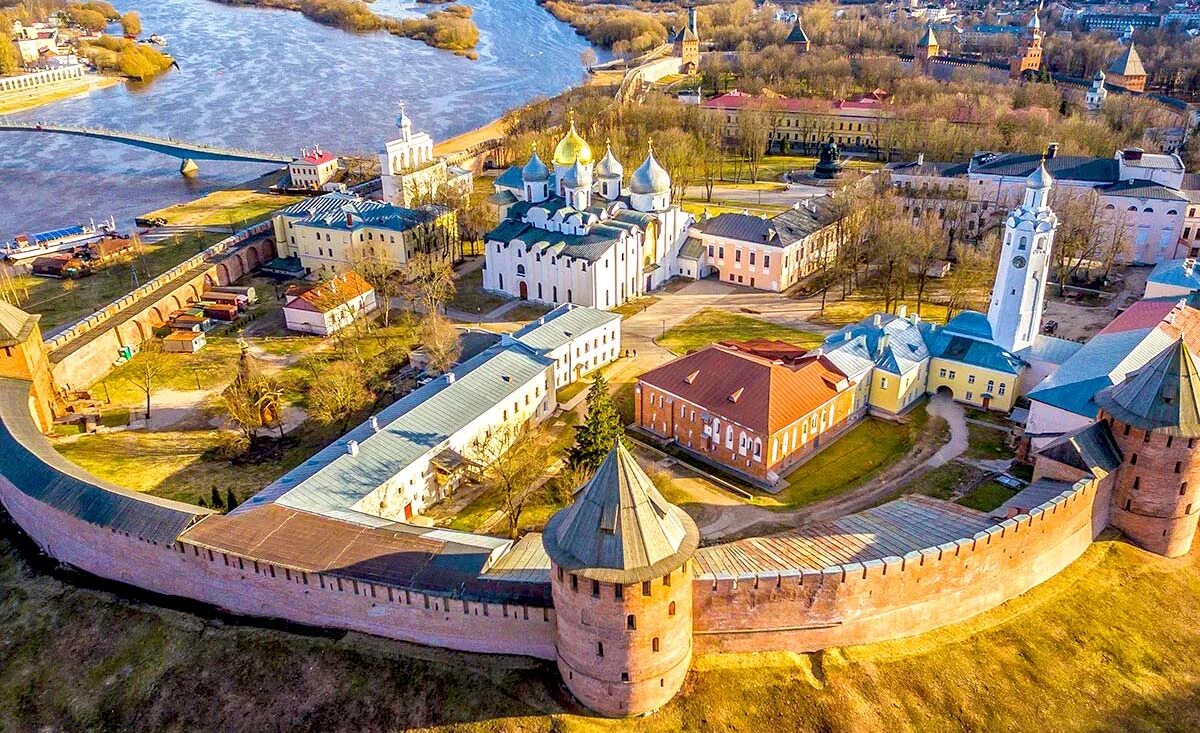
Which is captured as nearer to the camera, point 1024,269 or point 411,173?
point 1024,269

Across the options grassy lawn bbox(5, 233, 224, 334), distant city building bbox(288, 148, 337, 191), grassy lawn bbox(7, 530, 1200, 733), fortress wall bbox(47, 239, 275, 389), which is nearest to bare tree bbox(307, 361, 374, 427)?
fortress wall bbox(47, 239, 275, 389)

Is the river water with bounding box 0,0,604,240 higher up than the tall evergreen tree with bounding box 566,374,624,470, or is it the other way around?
the river water with bounding box 0,0,604,240

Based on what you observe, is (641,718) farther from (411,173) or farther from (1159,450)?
(411,173)

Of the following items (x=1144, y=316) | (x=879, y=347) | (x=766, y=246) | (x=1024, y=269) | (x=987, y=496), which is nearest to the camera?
(x=987, y=496)

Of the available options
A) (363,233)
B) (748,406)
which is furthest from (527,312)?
(748,406)

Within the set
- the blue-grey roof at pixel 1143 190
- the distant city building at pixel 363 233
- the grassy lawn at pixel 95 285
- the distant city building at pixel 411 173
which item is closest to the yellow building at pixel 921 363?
the blue-grey roof at pixel 1143 190

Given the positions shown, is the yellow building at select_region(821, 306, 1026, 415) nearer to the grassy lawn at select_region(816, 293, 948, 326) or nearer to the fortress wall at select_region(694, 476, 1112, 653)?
the grassy lawn at select_region(816, 293, 948, 326)
